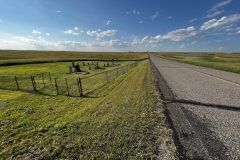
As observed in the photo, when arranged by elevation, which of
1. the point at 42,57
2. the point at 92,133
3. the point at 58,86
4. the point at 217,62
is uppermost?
the point at 92,133

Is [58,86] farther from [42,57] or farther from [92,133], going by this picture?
[42,57]

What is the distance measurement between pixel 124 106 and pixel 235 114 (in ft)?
14.0

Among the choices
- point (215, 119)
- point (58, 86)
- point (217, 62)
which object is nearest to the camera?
point (215, 119)

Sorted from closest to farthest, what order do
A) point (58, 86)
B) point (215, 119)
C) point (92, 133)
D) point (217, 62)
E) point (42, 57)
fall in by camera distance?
1. point (92, 133)
2. point (215, 119)
3. point (58, 86)
4. point (217, 62)
5. point (42, 57)

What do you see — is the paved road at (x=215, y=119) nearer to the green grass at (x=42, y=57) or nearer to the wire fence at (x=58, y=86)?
the wire fence at (x=58, y=86)

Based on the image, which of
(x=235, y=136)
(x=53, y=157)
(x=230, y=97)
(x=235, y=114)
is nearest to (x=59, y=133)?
(x=53, y=157)

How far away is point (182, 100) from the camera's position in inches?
294

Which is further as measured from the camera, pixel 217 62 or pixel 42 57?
pixel 42 57

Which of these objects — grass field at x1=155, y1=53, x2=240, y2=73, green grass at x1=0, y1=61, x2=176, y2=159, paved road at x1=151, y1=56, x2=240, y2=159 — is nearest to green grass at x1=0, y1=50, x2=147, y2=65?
grass field at x1=155, y1=53, x2=240, y2=73

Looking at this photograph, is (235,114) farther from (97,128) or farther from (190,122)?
(97,128)

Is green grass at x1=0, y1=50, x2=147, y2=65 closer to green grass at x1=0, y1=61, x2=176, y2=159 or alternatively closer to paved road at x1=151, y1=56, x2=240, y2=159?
green grass at x1=0, y1=61, x2=176, y2=159

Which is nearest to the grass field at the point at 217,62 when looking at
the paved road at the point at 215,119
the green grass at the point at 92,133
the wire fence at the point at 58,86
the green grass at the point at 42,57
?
the paved road at the point at 215,119

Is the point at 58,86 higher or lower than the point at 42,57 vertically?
higher

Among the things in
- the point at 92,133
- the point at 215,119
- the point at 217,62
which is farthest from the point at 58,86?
the point at 217,62
